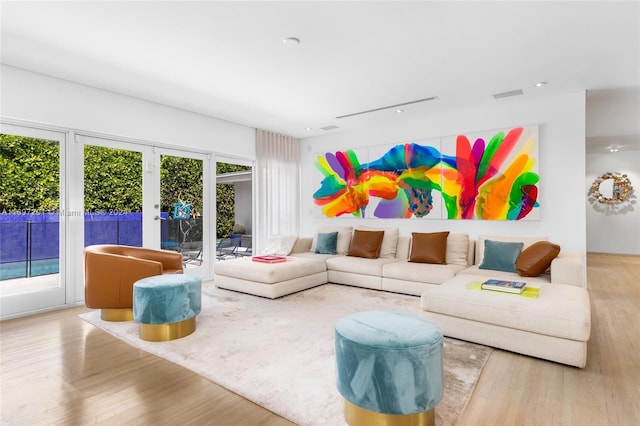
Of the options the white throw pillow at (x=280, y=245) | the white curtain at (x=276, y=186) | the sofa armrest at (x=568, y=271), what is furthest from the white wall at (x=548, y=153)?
the white curtain at (x=276, y=186)

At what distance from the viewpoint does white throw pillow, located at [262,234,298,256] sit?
5.47 meters

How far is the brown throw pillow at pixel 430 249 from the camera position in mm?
4559

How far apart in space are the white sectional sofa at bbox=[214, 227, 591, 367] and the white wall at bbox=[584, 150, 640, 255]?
5937mm

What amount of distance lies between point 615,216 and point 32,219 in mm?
11363

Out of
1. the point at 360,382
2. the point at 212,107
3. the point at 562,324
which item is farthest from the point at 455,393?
the point at 212,107

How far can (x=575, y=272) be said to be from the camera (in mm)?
3330

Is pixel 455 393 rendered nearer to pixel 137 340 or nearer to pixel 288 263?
pixel 137 340

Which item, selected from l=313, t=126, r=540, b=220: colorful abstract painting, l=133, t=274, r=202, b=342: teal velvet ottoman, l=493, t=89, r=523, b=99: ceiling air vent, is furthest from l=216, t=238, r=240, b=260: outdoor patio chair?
l=493, t=89, r=523, b=99: ceiling air vent

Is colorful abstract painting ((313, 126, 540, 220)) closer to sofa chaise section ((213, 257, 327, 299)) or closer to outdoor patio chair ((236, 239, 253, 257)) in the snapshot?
outdoor patio chair ((236, 239, 253, 257))

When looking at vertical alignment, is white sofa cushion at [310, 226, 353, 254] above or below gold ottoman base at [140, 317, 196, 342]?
above

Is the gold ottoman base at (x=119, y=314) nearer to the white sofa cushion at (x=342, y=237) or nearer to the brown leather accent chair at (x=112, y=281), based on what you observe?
the brown leather accent chair at (x=112, y=281)

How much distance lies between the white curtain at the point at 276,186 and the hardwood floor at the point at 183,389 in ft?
11.4

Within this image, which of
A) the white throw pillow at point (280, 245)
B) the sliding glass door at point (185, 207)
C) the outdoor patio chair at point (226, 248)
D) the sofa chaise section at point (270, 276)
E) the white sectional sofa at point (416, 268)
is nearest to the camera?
the white sectional sofa at point (416, 268)

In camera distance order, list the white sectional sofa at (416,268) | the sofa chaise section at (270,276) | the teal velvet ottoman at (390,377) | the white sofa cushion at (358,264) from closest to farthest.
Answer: the teal velvet ottoman at (390,377)
the white sectional sofa at (416,268)
the sofa chaise section at (270,276)
the white sofa cushion at (358,264)
